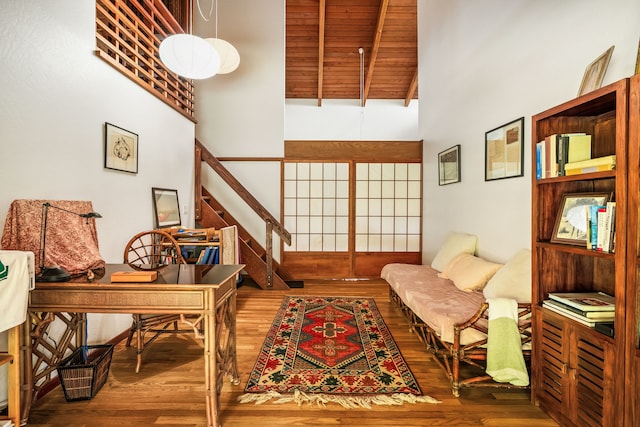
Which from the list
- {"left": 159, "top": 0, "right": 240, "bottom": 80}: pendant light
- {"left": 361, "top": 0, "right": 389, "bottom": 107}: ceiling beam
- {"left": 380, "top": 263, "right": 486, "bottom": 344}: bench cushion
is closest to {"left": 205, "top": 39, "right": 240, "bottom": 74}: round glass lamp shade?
{"left": 159, "top": 0, "right": 240, "bottom": 80}: pendant light

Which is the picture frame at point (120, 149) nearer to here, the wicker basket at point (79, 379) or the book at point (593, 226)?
the wicker basket at point (79, 379)

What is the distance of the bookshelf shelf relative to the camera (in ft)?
4.37

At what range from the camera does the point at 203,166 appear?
509 cm

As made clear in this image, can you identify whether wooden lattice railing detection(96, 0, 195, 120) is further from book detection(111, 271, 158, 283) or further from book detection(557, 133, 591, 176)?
book detection(557, 133, 591, 176)

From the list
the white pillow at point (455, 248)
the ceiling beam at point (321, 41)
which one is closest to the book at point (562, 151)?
the white pillow at point (455, 248)

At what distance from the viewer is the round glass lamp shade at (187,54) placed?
3088 mm

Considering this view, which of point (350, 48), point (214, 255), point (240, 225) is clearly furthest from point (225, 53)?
point (350, 48)

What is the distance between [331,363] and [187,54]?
3.15m

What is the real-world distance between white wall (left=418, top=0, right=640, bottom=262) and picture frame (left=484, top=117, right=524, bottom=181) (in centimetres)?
6

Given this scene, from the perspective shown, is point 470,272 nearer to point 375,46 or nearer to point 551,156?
point 551,156

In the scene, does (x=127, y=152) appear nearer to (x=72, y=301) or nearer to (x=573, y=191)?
(x=72, y=301)

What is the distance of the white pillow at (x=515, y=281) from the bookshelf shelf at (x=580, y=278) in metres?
0.35

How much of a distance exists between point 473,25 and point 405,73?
150 inches

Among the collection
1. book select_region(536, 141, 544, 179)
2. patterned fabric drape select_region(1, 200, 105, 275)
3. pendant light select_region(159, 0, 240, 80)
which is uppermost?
pendant light select_region(159, 0, 240, 80)
